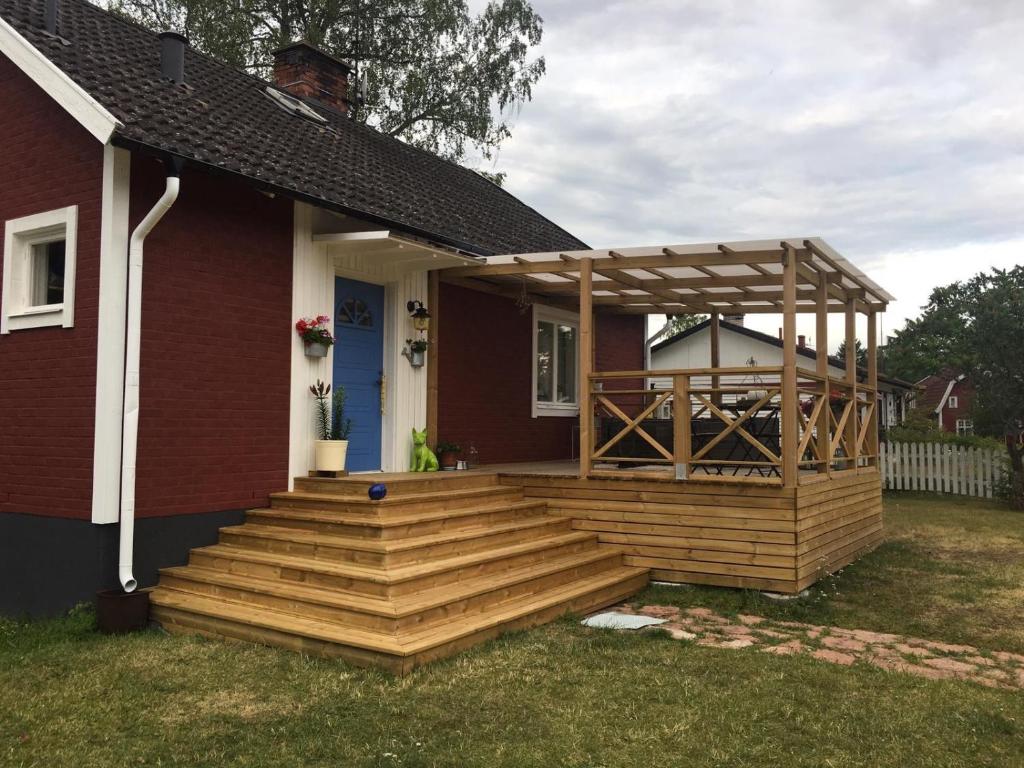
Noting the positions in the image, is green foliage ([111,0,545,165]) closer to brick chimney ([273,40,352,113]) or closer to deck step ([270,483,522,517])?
brick chimney ([273,40,352,113])

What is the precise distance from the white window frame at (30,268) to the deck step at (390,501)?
7.34ft

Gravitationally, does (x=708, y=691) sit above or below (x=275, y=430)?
below

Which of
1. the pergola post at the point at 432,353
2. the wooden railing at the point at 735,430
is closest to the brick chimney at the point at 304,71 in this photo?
the pergola post at the point at 432,353

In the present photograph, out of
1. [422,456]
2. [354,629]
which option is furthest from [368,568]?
[422,456]

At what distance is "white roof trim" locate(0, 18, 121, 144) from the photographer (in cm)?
574

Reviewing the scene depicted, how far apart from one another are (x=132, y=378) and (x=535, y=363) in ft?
20.7

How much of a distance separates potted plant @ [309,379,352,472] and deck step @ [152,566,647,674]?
1.82m

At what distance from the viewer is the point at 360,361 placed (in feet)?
27.7

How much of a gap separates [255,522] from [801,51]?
879 centimetres

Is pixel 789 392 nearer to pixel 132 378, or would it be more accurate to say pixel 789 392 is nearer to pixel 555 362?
pixel 555 362

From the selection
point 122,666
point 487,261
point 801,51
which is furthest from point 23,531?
point 801,51

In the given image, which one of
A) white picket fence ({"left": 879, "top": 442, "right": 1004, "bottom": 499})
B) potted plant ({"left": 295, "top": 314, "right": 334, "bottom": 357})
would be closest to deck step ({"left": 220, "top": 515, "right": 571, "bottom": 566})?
potted plant ({"left": 295, "top": 314, "right": 334, "bottom": 357})

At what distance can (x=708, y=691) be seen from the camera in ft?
14.8

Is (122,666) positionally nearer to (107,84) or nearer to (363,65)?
(107,84)
